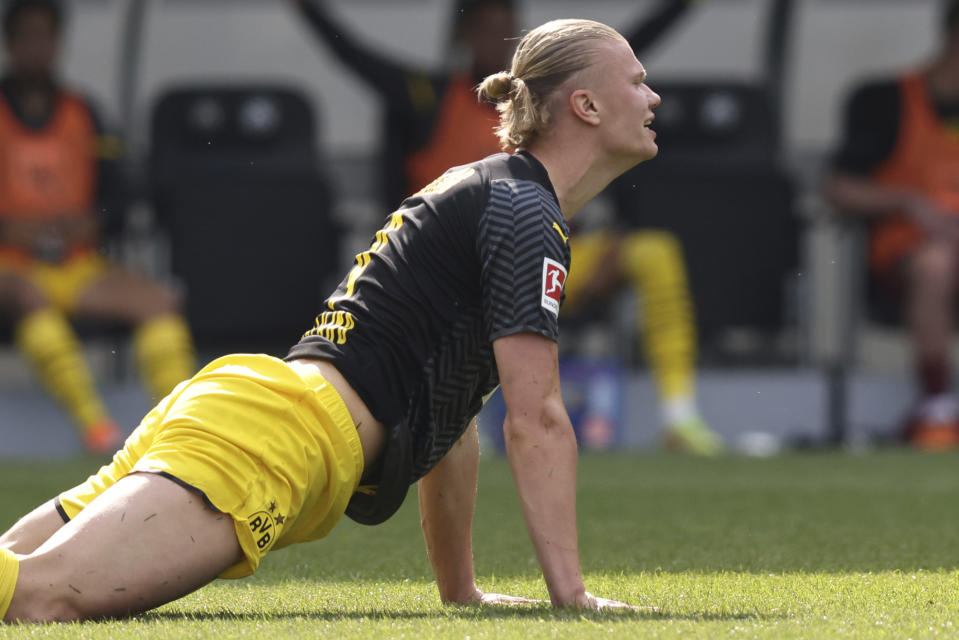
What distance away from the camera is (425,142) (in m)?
7.21

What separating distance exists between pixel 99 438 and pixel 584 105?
4.35 metres

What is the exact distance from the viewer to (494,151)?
6992 millimetres

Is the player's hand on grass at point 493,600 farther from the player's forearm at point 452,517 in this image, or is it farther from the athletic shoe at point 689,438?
the athletic shoe at point 689,438

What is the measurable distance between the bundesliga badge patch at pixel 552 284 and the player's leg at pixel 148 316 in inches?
166

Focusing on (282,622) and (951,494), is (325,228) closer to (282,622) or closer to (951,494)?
(951,494)

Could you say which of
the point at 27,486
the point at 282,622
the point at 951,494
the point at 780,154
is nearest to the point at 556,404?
the point at 282,622

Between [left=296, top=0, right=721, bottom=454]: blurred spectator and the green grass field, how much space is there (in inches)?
46.8

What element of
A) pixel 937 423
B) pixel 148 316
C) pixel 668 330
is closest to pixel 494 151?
pixel 668 330

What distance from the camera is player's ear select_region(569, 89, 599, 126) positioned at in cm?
279

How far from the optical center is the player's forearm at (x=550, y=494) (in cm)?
257

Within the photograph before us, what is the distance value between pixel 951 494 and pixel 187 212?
12.3ft

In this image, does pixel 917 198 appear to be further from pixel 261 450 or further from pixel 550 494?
pixel 261 450

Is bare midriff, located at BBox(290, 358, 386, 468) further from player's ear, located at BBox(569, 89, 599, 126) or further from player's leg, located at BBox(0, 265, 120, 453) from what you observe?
player's leg, located at BBox(0, 265, 120, 453)

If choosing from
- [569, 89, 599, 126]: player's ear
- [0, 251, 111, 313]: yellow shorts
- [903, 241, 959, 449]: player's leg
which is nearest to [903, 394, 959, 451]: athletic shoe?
[903, 241, 959, 449]: player's leg
